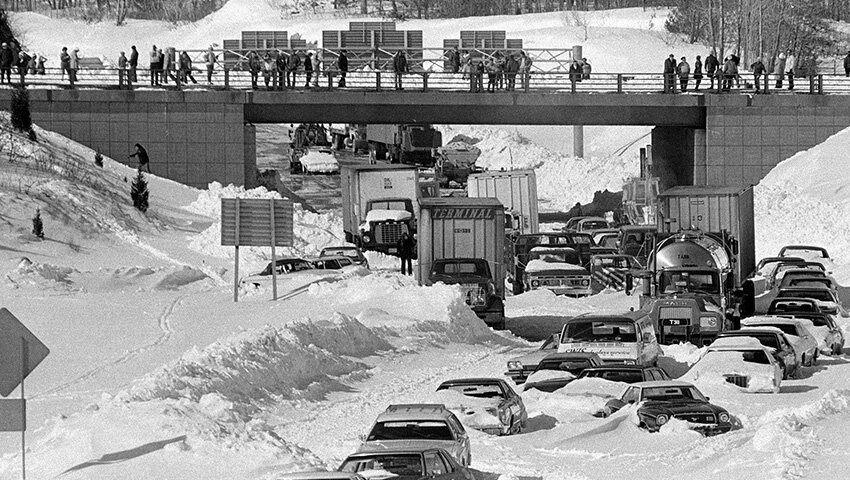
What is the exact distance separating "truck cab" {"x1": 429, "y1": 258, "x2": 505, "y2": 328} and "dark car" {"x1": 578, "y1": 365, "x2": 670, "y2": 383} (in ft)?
36.1

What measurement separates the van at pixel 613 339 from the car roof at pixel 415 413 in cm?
873

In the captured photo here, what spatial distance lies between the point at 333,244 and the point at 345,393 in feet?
86.0

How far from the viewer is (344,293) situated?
36.3 m

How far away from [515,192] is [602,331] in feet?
81.9

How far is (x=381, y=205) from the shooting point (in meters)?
53.2

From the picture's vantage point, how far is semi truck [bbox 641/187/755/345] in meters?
32.5

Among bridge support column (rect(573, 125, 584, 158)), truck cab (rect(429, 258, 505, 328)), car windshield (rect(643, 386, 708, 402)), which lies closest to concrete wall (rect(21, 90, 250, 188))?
truck cab (rect(429, 258, 505, 328))

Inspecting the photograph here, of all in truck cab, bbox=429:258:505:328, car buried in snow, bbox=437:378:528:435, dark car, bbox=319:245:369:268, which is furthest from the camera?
dark car, bbox=319:245:369:268

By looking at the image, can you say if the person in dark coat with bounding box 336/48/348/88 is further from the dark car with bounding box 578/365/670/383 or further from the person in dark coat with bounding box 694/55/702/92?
the dark car with bounding box 578/365/670/383

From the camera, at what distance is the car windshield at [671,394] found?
21938 millimetres

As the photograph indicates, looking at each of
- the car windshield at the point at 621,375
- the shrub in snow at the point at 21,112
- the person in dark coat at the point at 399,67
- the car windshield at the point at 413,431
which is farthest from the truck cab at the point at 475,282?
the person in dark coat at the point at 399,67

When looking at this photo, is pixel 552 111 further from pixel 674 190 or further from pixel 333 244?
pixel 674 190

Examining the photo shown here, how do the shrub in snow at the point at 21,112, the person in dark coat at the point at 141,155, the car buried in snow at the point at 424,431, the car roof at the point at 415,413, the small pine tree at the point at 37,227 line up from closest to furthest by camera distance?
the car buried in snow at the point at 424,431, the car roof at the point at 415,413, the small pine tree at the point at 37,227, the shrub in snow at the point at 21,112, the person in dark coat at the point at 141,155

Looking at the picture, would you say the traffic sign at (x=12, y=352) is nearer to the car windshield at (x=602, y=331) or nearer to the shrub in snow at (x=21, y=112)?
the car windshield at (x=602, y=331)
